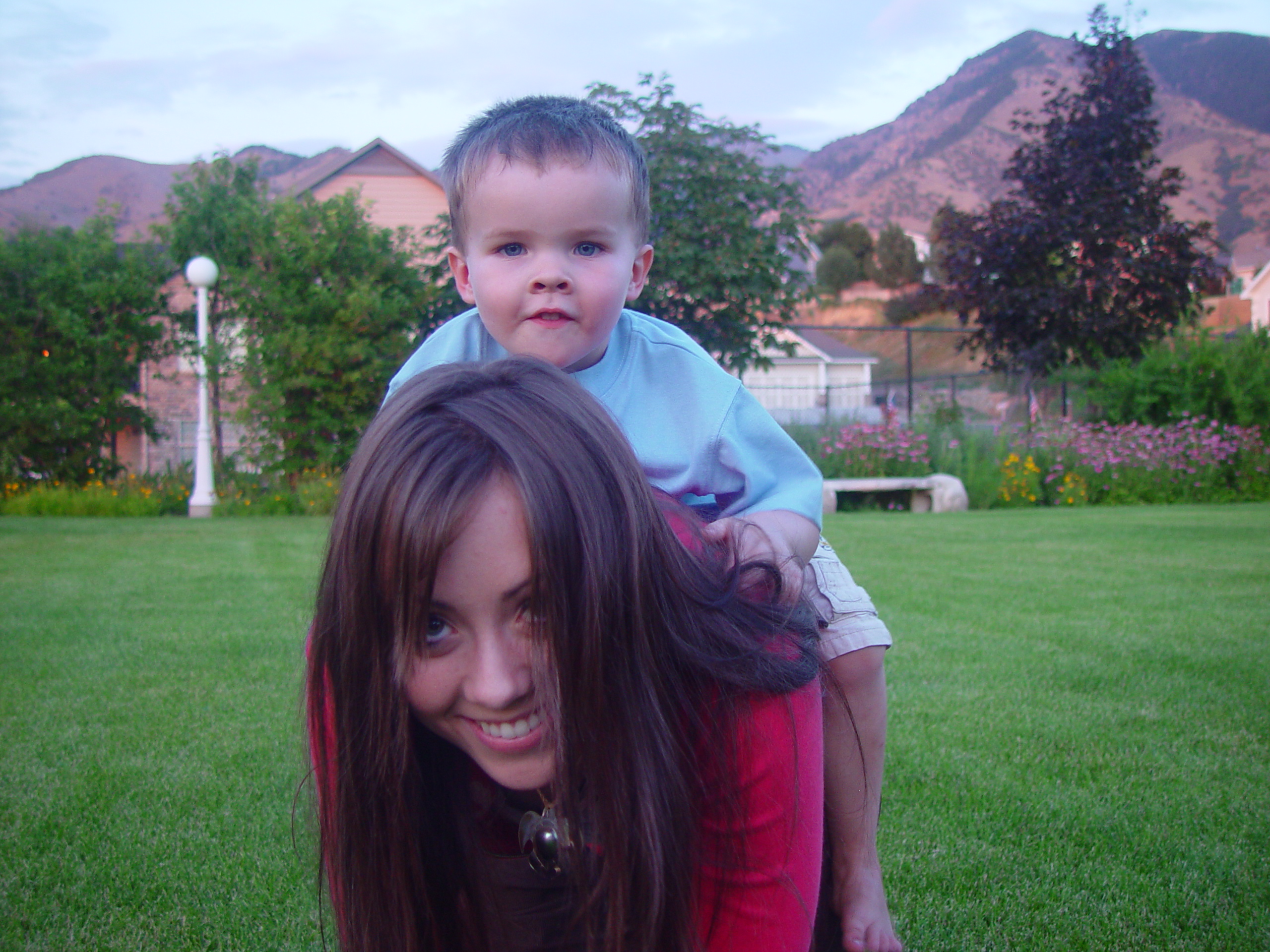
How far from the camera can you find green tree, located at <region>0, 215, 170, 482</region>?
41.5ft

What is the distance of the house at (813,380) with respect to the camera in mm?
17094

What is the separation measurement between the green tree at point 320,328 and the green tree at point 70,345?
1.97m

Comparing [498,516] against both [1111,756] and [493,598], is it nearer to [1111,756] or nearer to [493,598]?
[493,598]

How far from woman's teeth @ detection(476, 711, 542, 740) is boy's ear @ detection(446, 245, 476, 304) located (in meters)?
1.01

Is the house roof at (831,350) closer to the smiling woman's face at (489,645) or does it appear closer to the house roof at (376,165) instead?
the house roof at (376,165)

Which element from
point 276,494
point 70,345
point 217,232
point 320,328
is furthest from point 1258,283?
point 70,345

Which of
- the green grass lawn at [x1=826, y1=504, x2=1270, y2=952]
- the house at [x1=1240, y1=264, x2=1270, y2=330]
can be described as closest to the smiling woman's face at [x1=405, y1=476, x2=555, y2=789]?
the green grass lawn at [x1=826, y1=504, x2=1270, y2=952]

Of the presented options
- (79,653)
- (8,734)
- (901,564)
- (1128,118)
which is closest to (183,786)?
(8,734)

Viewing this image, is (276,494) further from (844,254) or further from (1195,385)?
(844,254)

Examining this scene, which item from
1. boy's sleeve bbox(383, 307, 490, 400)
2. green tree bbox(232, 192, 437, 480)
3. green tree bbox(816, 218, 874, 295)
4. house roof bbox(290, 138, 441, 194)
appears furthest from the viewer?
green tree bbox(816, 218, 874, 295)

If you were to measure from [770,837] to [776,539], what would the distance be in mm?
484

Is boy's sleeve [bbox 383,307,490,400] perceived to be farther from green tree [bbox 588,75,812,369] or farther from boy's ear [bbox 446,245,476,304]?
green tree [bbox 588,75,812,369]

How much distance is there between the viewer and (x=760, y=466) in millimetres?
1638

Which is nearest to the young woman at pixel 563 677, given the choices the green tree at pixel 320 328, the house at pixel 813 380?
the green tree at pixel 320 328
